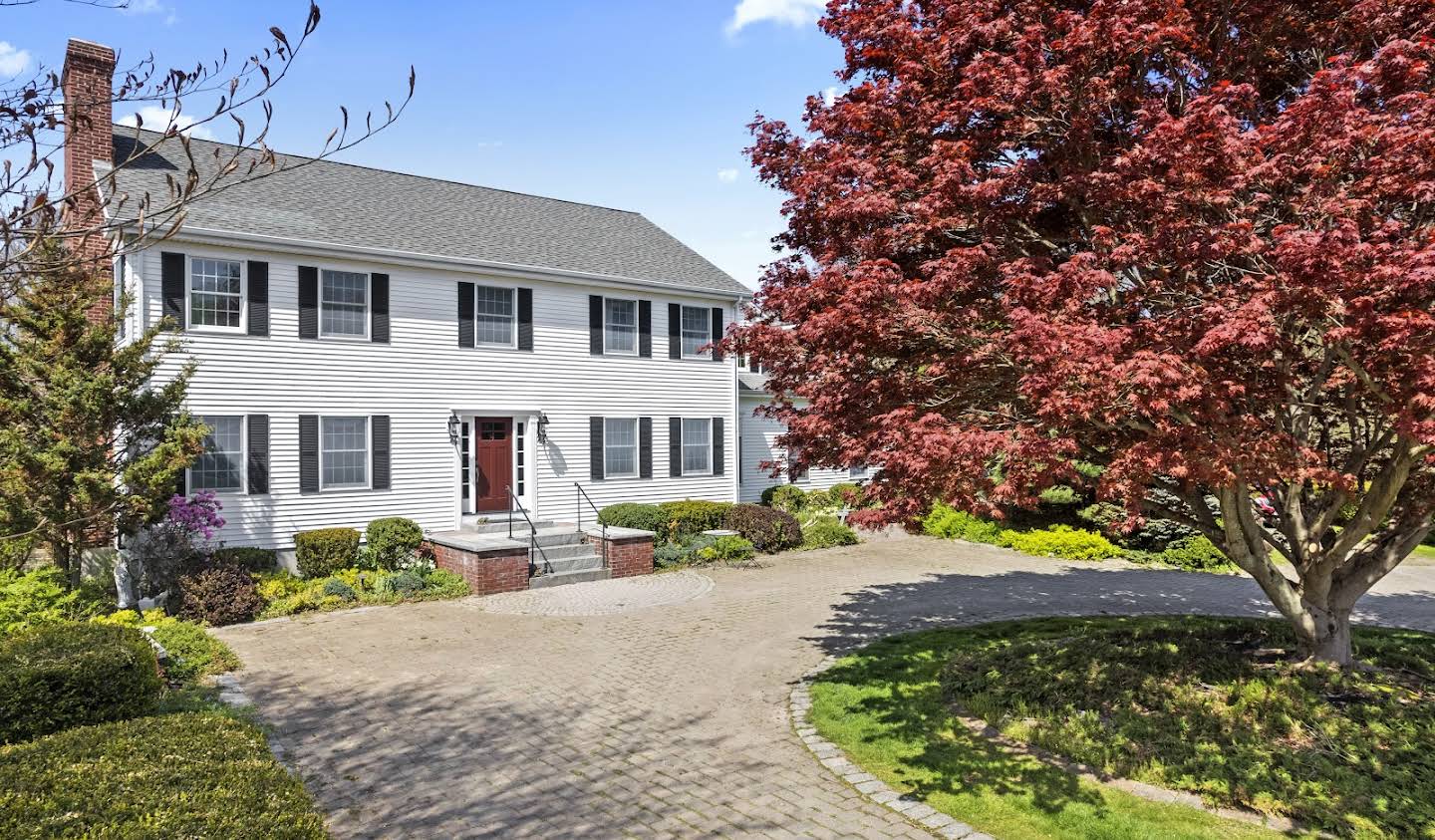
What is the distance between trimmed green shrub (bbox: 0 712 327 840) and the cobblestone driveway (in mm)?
1246

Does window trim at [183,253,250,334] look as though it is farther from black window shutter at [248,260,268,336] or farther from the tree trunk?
the tree trunk

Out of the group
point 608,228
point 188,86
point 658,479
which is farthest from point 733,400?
point 188,86

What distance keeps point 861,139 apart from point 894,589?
8974mm

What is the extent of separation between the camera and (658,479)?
65.0 ft

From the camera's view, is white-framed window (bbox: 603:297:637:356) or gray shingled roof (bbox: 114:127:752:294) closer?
gray shingled roof (bbox: 114:127:752:294)

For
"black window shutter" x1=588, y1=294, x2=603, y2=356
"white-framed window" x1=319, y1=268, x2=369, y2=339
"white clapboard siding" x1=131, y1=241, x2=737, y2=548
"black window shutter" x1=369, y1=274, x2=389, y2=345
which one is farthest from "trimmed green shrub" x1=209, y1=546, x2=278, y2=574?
"black window shutter" x1=588, y1=294, x2=603, y2=356

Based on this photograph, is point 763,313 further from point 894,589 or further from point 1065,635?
point 894,589

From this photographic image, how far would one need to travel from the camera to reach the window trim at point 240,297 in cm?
1426

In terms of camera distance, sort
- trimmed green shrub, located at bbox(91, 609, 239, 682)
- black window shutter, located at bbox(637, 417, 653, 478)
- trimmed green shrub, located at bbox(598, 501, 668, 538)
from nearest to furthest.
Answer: trimmed green shrub, located at bbox(91, 609, 239, 682) → trimmed green shrub, located at bbox(598, 501, 668, 538) → black window shutter, located at bbox(637, 417, 653, 478)

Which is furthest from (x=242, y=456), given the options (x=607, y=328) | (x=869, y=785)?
(x=869, y=785)

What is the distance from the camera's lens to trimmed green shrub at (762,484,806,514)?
2280 cm

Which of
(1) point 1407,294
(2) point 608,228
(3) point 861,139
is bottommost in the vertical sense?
(1) point 1407,294

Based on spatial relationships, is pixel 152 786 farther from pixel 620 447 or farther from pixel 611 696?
pixel 620 447

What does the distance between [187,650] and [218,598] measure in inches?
112
